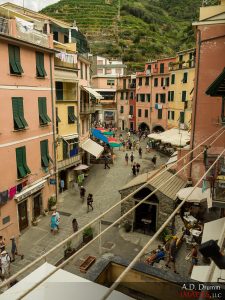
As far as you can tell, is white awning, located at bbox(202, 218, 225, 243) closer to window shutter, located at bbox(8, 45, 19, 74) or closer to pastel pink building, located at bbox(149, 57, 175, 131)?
window shutter, located at bbox(8, 45, 19, 74)

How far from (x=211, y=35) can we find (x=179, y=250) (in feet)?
46.2

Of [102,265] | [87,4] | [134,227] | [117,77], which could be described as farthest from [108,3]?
[102,265]

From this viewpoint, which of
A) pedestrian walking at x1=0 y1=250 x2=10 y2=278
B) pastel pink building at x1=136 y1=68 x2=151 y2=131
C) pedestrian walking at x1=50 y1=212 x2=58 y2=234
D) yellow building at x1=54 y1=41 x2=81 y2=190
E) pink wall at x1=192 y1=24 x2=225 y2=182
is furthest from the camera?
pastel pink building at x1=136 y1=68 x2=151 y2=131

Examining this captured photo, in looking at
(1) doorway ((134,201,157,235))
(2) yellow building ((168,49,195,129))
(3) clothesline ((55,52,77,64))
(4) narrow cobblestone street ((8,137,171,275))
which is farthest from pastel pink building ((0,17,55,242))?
(2) yellow building ((168,49,195,129))

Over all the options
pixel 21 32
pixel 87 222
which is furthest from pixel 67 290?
pixel 21 32

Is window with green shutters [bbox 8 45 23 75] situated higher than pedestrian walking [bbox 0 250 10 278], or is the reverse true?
window with green shutters [bbox 8 45 23 75]

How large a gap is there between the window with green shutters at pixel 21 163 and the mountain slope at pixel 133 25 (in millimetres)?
66963

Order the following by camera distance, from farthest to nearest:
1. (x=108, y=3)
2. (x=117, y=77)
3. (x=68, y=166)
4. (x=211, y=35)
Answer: (x=108, y=3) → (x=117, y=77) → (x=68, y=166) → (x=211, y=35)

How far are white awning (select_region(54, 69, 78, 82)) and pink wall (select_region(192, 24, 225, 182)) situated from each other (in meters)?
12.1

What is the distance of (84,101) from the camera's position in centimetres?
3272

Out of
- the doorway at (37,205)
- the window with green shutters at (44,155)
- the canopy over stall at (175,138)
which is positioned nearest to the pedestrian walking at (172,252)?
the doorway at (37,205)

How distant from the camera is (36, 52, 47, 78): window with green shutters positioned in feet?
69.0

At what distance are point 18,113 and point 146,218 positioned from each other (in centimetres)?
1173

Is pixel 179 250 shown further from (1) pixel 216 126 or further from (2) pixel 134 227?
(1) pixel 216 126
